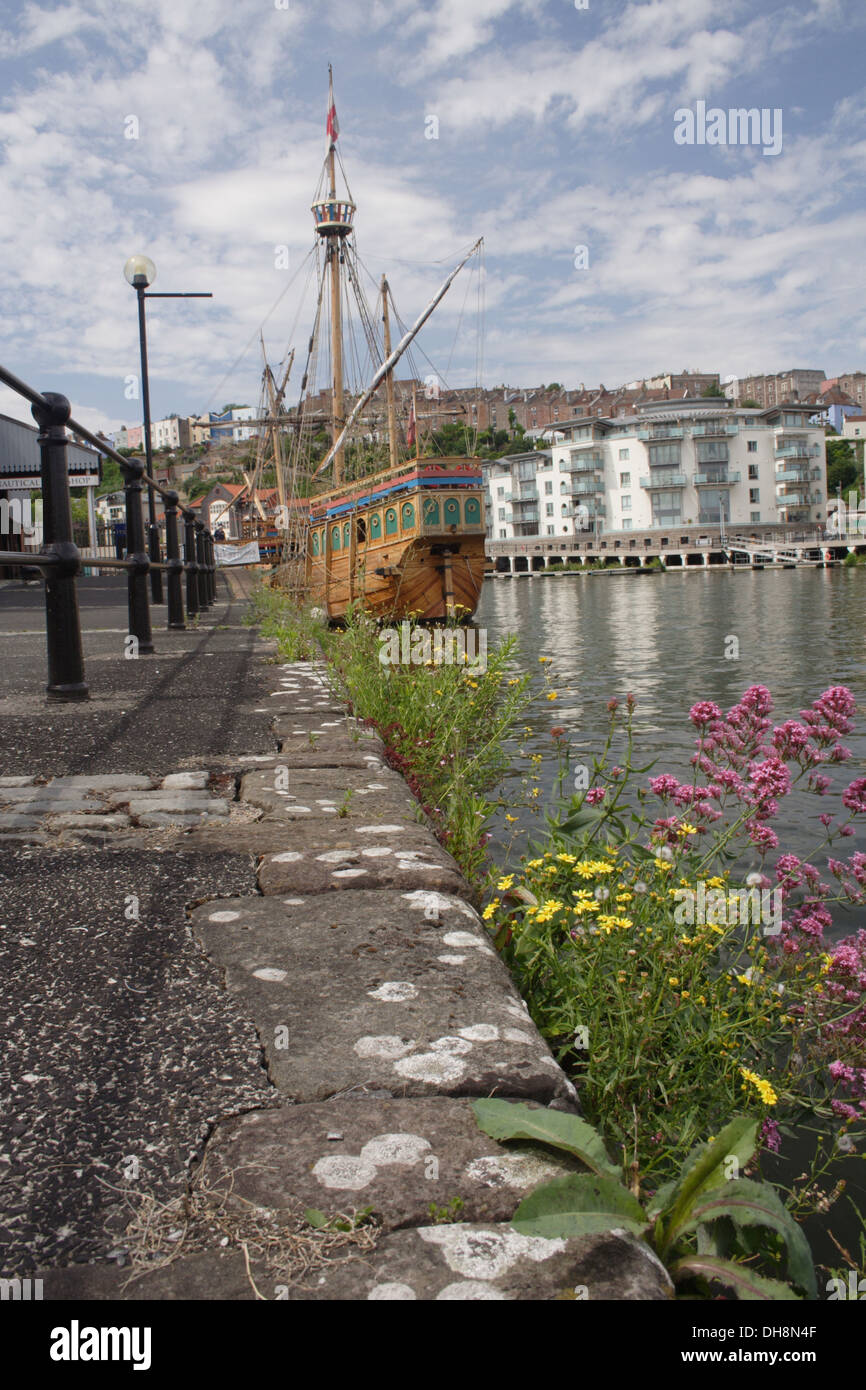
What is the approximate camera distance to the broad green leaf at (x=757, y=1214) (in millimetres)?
1449

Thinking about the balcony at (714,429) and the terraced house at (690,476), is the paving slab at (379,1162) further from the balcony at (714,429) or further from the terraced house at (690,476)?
the balcony at (714,429)

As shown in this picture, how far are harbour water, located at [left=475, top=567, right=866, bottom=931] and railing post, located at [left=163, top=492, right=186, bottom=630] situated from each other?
406 centimetres

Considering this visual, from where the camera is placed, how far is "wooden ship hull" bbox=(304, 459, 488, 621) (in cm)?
2350

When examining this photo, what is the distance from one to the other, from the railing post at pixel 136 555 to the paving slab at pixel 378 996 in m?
5.22

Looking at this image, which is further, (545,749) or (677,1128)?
(545,749)

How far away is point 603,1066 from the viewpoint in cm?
247

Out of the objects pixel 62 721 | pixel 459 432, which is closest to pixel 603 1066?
pixel 62 721

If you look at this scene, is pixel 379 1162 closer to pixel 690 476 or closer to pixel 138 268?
pixel 138 268

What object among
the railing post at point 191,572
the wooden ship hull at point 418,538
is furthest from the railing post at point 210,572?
the railing post at point 191,572

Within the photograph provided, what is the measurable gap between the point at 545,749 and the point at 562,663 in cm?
878

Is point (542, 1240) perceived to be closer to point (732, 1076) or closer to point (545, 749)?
point (732, 1076)

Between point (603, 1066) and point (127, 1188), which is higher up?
point (127, 1188)

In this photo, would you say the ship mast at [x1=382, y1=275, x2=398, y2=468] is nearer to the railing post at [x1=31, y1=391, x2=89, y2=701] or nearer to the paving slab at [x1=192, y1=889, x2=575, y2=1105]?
the railing post at [x1=31, y1=391, x2=89, y2=701]

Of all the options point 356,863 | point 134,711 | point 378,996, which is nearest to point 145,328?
point 134,711
